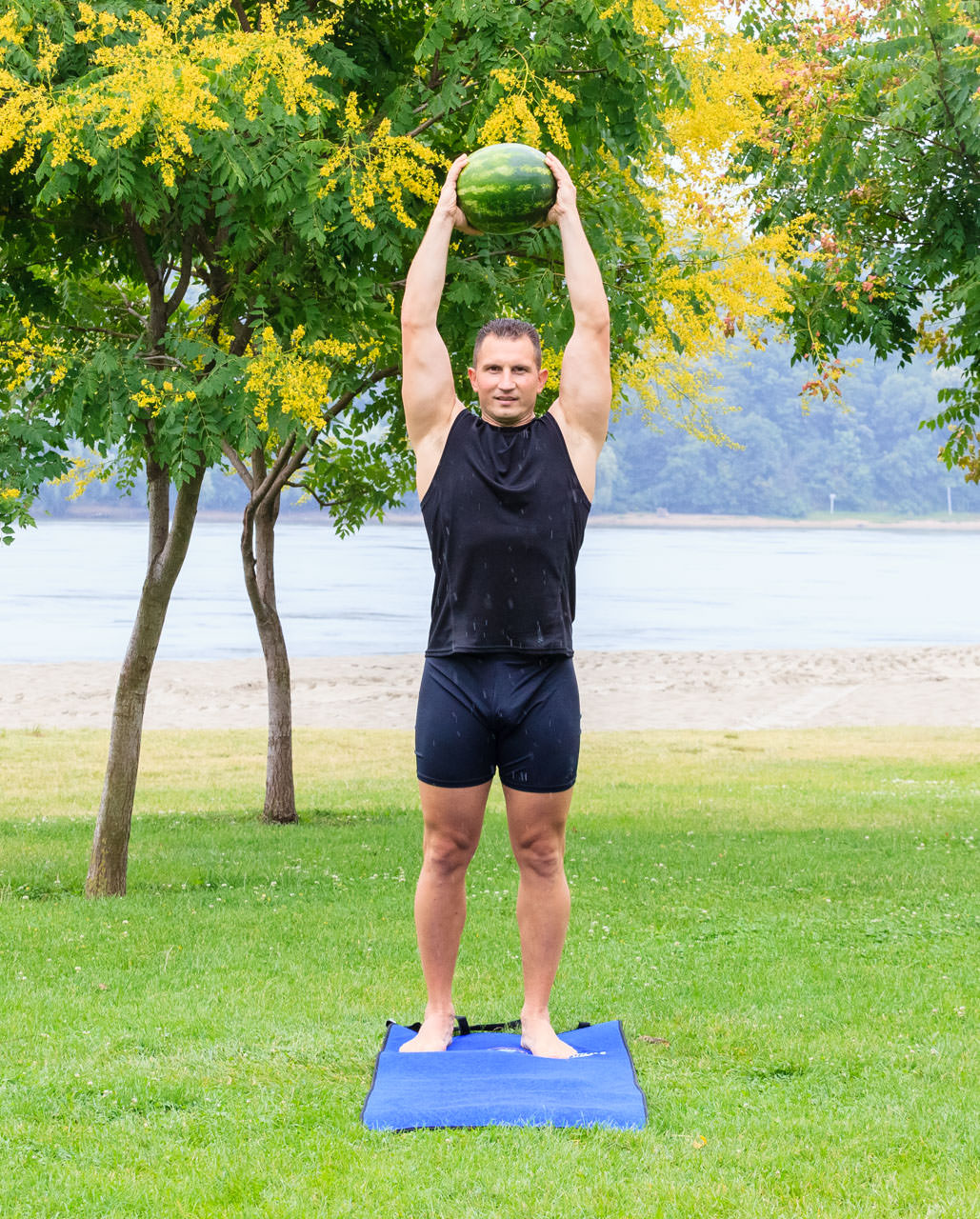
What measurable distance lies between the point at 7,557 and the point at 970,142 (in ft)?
244

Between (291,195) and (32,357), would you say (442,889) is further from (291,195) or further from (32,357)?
(32,357)

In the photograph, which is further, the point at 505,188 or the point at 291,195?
the point at 291,195

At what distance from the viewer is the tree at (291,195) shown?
696 cm

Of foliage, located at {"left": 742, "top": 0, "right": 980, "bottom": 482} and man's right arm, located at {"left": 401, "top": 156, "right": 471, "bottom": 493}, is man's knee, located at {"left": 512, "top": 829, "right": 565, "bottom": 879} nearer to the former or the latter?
man's right arm, located at {"left": 401, "top": 156, "right": 471, "bottom": 493}

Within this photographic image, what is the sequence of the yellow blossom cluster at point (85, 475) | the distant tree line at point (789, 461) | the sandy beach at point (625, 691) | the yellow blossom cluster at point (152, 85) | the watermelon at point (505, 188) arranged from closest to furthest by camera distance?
1. the watermelon at point (505, 188)
2. the yellow blossom cluster at point (152, 85)
3. the yellow blossom cluster at point (85, 475)
4. the sandy beach at point (625, 691)
5. the distant tree line at point (789, 461)

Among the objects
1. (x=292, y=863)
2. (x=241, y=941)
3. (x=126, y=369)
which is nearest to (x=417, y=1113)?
(x=241, y=941)

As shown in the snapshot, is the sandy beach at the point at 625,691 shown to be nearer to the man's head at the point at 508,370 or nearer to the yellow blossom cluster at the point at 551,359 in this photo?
the yellow blossom cluster at the point at 551,359

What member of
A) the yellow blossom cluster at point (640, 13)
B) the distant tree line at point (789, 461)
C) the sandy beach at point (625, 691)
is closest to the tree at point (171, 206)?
the yellow blossom cluster at point (640, 13)

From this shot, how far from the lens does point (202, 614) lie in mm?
43812

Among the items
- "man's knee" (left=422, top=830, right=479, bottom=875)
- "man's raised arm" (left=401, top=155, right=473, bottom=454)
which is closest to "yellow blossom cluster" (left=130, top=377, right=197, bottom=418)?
"man's raised arm" (left=401, top=155, right=473, bottom=454)

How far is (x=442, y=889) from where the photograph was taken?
182 inches

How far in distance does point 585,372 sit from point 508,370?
26 centimetres

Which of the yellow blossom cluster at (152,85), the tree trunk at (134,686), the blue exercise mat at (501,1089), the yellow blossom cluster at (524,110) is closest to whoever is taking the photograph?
the blue exercise mat at (501,1089)

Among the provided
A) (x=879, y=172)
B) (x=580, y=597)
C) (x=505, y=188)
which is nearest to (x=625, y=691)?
(x=879, y=172)
